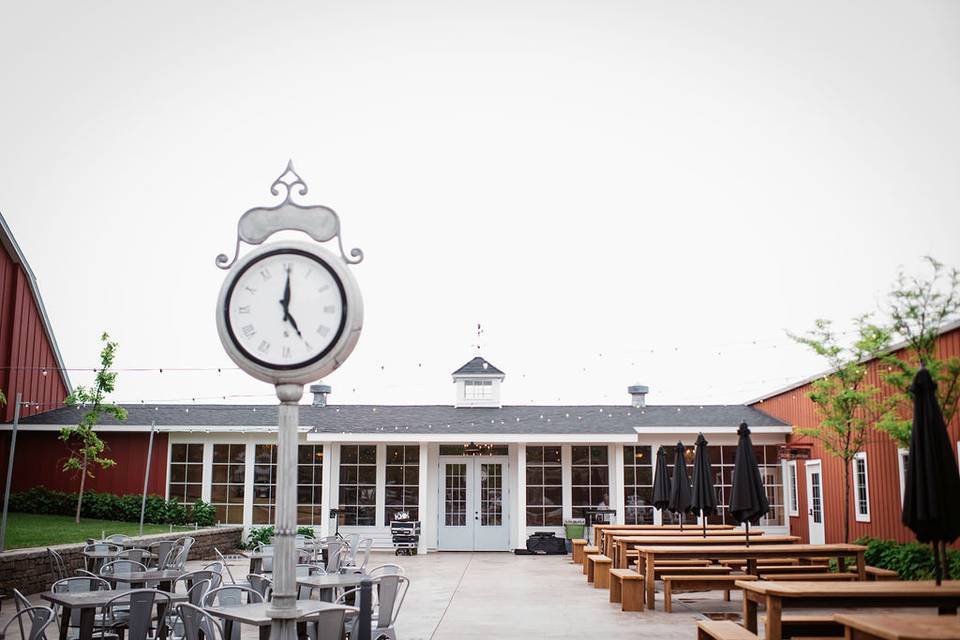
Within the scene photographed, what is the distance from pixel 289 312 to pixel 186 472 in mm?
18953

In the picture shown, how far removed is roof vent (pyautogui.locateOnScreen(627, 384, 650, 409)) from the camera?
27.9 m

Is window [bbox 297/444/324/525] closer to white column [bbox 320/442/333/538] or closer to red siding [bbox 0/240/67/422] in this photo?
white column [bbox 320/442/333/538]

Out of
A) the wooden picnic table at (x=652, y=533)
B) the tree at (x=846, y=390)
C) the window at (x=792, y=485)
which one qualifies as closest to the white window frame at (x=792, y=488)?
the window at (x=792, y=485)

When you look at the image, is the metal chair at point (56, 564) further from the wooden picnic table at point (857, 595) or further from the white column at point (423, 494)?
the white column at point (423, 494)

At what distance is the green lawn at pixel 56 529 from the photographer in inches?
618

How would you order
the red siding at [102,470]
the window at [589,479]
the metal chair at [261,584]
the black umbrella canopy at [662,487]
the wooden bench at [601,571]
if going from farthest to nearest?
1. the red siding at [102,470]
2. the window at [589,479]
3. the black umbrella canopy at [662,487]
4. the wooden bench at [601,571]
5. the metal chair at [261,584]

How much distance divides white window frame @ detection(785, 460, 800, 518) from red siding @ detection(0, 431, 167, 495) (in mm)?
16176

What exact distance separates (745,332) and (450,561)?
48.5ft

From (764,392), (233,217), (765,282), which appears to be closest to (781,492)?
(764,392)

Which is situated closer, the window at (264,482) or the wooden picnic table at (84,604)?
the wooden picnic table at (84,604)

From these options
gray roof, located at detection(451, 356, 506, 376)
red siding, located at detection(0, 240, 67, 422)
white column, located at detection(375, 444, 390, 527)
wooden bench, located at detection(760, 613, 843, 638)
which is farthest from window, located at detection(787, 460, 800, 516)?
red siding, located at detection(0, 240, 67, 422)

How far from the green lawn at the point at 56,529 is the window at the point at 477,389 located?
29.4 feet

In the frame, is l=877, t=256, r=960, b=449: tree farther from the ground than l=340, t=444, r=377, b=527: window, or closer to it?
farther from the ground

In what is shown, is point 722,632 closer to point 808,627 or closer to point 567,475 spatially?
point 808,627
